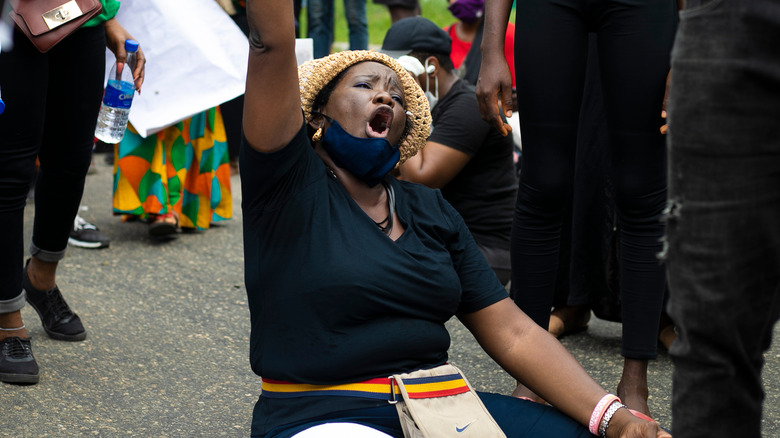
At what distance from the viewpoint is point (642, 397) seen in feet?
9.27

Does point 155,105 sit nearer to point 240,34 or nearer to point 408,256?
point 240,34

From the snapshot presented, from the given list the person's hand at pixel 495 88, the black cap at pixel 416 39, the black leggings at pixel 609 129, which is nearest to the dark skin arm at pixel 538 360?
the black leggings at pixel 609 129

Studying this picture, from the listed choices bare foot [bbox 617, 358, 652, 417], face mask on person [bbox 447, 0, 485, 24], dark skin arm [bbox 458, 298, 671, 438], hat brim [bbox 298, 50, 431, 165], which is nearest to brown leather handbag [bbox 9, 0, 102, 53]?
hat brim [bbox 298, 50, 431, 165]

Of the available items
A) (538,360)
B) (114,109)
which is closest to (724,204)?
(538,360)

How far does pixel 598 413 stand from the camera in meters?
2.12

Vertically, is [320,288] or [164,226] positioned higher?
[320,288]

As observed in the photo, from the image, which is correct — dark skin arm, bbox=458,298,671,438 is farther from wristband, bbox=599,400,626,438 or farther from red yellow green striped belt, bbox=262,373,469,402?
red yellow green striped belt, bbox=262,373,469,402

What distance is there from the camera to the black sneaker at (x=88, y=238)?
492 centimetres

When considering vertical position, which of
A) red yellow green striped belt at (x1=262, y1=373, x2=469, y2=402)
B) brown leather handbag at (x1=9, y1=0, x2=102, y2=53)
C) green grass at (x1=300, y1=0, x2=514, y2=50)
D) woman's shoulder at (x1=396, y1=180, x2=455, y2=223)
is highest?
brown leather handbag at (x1=9, y1=0, x2=102, y2=53)

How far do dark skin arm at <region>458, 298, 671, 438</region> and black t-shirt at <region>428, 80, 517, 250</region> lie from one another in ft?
6.35

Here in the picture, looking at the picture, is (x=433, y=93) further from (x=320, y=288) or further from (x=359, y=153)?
(x=320, y=288)

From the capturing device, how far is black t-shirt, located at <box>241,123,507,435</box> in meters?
1.99

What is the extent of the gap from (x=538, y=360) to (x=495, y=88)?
0.94 metres

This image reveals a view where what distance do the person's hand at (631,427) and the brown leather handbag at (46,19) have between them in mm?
1947
